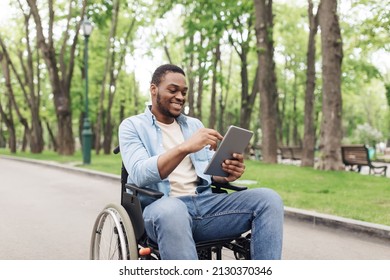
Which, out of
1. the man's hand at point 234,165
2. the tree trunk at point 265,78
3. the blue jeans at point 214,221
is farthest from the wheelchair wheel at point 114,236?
the tree trunk at point 265,78

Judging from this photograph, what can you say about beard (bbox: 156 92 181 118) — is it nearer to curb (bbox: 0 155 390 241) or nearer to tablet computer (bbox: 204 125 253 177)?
tablet computer (bbox: 204 125 253 177)

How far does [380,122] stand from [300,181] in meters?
47.3

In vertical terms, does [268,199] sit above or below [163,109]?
below

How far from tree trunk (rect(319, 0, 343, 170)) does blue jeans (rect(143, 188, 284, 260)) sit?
30.7 feet

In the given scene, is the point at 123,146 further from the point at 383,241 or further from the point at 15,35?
the point at 15,35

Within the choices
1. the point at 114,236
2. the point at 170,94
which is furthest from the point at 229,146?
the point at 114,236

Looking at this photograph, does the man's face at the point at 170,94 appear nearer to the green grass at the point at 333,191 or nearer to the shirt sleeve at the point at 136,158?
the shirt sleeve at the point at 136,158

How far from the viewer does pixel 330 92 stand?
1197cm

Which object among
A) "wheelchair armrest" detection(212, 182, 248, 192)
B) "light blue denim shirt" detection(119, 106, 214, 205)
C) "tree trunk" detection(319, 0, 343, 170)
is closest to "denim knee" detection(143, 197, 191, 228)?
"light blue denim shirt" detection(119, 106, 214, 205)

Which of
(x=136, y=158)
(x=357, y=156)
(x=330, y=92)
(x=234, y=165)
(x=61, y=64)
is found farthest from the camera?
(x=61, y=64)

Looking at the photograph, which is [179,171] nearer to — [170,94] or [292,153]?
[170,94]

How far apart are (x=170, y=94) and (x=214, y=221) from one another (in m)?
0.83

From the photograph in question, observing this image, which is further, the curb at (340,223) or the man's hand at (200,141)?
the curb at (340,223)

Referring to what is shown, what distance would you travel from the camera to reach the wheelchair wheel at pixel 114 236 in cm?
280
